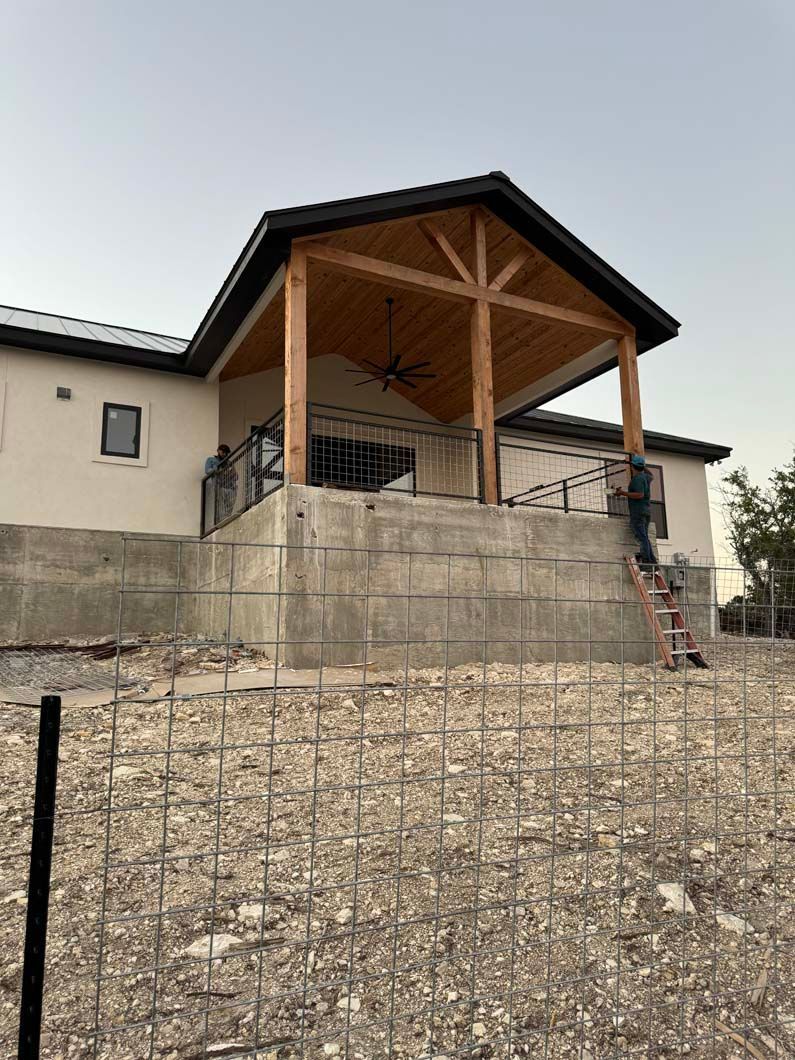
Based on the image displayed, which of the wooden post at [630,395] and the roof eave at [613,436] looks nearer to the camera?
the wooden post at [630,395]

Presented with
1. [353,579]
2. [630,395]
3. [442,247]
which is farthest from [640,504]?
[442,247]

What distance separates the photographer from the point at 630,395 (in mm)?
9359

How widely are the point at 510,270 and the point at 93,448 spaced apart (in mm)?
6814

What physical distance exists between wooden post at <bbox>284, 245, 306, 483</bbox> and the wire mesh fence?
287cm

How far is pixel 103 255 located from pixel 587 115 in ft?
27.0

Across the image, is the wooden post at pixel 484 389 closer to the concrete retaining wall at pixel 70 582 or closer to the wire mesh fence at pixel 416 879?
the wire mesh fence at pixel 416 879

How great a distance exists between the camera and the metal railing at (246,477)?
7.92m

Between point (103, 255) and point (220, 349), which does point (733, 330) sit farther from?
point (103, 255)

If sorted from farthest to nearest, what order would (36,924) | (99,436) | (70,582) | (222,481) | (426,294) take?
1. (99,436)
2. (222,481)
3. (70,582)
4. (426,294)
5. (36,924)

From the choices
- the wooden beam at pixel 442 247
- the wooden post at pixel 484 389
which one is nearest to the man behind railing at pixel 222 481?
the wooden post at pixel 484 389

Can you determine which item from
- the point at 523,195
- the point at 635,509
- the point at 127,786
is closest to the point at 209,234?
the point at 523,195

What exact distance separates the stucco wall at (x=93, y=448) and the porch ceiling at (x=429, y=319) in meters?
1.18

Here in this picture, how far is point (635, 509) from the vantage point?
831 centimetres

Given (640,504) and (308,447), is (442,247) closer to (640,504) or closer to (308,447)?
(308,447)
